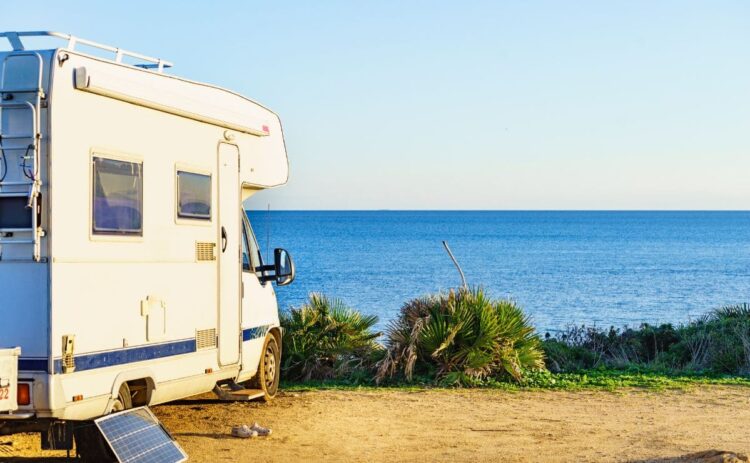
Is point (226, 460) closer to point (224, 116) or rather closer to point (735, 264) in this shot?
point (224, 116)

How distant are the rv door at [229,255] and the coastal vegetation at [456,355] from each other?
10.5 ft

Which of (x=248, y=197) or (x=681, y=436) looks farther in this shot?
(x=248, y=197)

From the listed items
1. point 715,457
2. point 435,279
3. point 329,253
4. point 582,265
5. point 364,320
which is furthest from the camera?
point 329,253

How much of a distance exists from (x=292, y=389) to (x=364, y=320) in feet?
7.24

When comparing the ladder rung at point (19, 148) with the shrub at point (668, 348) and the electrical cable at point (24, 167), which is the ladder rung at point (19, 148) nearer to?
the electrical cable at point (24, 167)

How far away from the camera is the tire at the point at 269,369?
11.7m

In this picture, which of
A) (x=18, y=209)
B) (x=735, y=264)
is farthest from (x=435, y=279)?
(x=18, y=209)

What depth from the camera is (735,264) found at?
71.7 m

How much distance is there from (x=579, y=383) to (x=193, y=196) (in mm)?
5963

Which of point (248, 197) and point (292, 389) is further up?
point (248, 197)

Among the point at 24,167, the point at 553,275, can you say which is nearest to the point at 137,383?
the point at 24,167

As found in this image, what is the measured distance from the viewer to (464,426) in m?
10.7

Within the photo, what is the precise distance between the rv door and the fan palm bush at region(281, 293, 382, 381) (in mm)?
3675

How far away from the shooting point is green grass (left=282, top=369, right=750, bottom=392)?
43.2 feet
